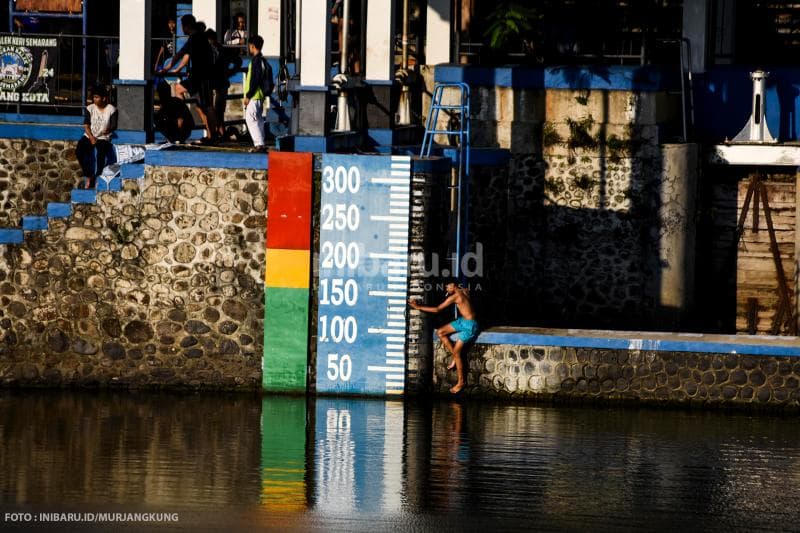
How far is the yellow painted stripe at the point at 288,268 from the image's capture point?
61.8ft

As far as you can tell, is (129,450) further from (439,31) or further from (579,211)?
(439,31)

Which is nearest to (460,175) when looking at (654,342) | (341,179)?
(341,179)

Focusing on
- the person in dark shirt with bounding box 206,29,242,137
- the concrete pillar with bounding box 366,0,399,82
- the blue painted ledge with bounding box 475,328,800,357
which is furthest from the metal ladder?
the person in dark shirt with bounding box 206,29,242,137

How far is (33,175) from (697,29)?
31.7ft

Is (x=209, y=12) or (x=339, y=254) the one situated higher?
(x=209, y=12)

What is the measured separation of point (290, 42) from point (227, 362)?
25.4 ft

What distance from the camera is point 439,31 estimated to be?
974 inches

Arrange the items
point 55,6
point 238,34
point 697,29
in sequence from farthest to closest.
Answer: point 55,6 < point 238,34 < point 697,29

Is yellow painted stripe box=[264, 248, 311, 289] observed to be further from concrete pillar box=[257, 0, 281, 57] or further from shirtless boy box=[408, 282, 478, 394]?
concrete pillar box=[257, 0, 281, 57]

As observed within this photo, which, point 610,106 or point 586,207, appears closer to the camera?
point 610,106

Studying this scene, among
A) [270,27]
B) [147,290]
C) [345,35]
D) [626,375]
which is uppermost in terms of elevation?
[270,27]

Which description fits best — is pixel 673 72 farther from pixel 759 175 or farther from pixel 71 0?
pixel 71 0

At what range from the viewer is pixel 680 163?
22141 millimetres

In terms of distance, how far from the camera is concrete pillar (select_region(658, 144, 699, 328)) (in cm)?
2220
